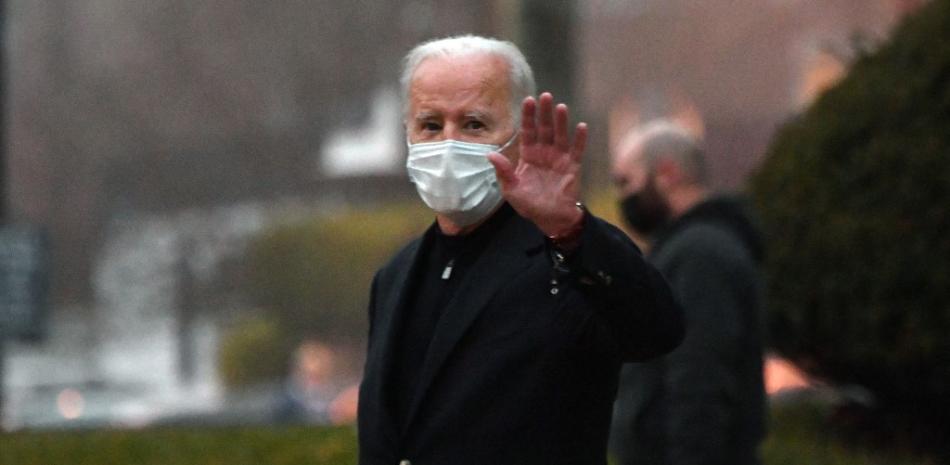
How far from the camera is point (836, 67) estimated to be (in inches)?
828

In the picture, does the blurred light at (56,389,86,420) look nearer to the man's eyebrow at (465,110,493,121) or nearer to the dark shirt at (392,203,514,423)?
the dark shirt at (392,203,514,423)

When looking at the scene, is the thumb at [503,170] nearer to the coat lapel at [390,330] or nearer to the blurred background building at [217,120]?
the coat lapel at [390,330]

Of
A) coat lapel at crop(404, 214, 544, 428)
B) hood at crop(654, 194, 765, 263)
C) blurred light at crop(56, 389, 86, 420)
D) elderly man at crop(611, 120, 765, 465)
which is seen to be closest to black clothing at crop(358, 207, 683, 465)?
coat lapel at crop(404, 214, 544, 428)

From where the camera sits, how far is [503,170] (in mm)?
3018

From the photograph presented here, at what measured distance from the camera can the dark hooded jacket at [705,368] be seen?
4.80m

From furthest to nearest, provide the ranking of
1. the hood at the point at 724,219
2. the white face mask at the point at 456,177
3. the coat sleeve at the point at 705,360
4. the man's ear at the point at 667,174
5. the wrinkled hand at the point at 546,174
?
the man's ear at the point at 667,174 → the hood at the point at 724,219 → the coat sleeve at the point at 705,360 → the white face mask at the point at 456,177 → the wrinkled hand at the point at 546,174

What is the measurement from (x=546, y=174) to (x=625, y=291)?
0.74 feet

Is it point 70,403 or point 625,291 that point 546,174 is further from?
point 70,403

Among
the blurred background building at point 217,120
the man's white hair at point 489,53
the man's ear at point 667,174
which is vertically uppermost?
the man's white hair at point 489,53

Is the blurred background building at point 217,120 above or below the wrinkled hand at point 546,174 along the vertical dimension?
below

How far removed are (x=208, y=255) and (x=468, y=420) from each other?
20.7 m

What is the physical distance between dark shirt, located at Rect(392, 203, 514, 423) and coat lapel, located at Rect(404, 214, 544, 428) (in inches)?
1.3

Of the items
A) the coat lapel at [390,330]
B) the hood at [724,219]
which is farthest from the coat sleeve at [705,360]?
the coat lapel at [390,330]

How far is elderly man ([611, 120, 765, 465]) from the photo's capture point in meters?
4.81
